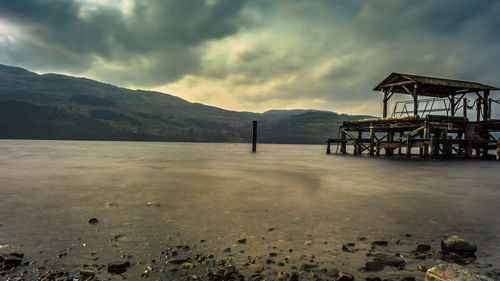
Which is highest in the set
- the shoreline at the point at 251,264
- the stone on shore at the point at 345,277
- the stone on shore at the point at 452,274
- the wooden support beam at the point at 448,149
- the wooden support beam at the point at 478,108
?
the wooden support beam at the point at 478,108

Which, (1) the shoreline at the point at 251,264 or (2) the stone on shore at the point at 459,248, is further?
(2) the stone on shore at the point at 459,248

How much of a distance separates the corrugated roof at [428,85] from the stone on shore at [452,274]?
28.7 metres

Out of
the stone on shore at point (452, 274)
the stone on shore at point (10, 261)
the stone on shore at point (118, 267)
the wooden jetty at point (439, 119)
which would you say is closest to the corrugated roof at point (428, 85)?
the wooden jetty at point (439, 119)

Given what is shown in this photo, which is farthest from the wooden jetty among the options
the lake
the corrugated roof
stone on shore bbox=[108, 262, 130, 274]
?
stone on shore bbox=[108, 262, 130, 274]

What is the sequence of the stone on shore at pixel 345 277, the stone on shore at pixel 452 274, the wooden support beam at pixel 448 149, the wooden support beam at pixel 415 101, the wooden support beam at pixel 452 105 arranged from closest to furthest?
the stone on shore at pixel 452 274
the stone on shore at pixel 345 277
the wooden support beam at pixel 415 101
the wooden support beam at pixel 448 149
the wooden support beam at pixel 452 105

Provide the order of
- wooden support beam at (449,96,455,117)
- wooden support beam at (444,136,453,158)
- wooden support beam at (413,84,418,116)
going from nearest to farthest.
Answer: wooden support beam at (413,84,418,116) → wooden support beam at (444,136,453,158) → wooden support beam at (449,96,455,117)

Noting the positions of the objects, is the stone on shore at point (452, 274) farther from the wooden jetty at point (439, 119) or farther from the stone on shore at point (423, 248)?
the wooden jetty at point (439, 119)

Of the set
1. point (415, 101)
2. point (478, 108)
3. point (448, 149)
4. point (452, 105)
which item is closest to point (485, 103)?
point (478, 108)

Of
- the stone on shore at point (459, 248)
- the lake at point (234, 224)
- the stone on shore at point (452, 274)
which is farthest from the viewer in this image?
the stone on shore at point (459, 248)

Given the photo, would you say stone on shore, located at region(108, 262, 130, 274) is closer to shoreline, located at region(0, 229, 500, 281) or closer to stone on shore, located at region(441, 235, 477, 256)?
shoreline, located at region(0, 229, 500, 281)

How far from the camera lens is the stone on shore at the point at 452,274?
9.68 ft

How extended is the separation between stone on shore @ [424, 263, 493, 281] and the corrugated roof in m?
28.7

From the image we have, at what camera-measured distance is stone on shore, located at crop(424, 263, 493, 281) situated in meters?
2.95

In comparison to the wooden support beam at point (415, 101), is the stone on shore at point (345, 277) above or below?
below
